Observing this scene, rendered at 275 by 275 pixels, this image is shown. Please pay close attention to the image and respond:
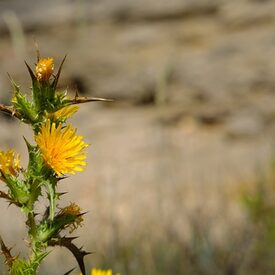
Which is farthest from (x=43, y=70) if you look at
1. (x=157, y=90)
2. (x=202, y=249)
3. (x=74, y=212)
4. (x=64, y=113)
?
(x=157, y=90)

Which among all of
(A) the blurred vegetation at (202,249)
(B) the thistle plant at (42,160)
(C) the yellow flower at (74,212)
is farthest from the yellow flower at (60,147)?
(A) the blurred vegetation at (202,249)

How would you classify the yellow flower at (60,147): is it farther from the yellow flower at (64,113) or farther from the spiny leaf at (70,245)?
the spiny leaf at (70,245)

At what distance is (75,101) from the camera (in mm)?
1238

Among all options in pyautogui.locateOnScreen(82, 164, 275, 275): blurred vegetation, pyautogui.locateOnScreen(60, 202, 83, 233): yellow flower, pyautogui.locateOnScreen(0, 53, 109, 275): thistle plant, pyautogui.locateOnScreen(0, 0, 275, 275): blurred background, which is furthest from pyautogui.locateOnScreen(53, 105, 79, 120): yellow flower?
pyautogui.locateOnScreen(0, 0, 275, 275): blurred background

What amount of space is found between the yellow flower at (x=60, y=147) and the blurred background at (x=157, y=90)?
4.77m

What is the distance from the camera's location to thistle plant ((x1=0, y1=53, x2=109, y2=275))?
1.17 metres

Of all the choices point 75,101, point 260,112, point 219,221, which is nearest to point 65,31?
point 260,112

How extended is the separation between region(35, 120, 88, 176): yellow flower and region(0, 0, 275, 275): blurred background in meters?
4.77

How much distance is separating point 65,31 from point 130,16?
72cm

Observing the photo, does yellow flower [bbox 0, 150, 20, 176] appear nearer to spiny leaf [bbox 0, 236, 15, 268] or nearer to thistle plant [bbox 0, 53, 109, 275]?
thistle plant [bbox 0, 53, 109, 275]

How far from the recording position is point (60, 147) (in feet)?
3.82

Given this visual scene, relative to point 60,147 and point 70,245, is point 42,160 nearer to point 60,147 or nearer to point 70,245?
point 60,147

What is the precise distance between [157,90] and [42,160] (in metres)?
5.25

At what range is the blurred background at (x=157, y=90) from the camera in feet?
21.6
